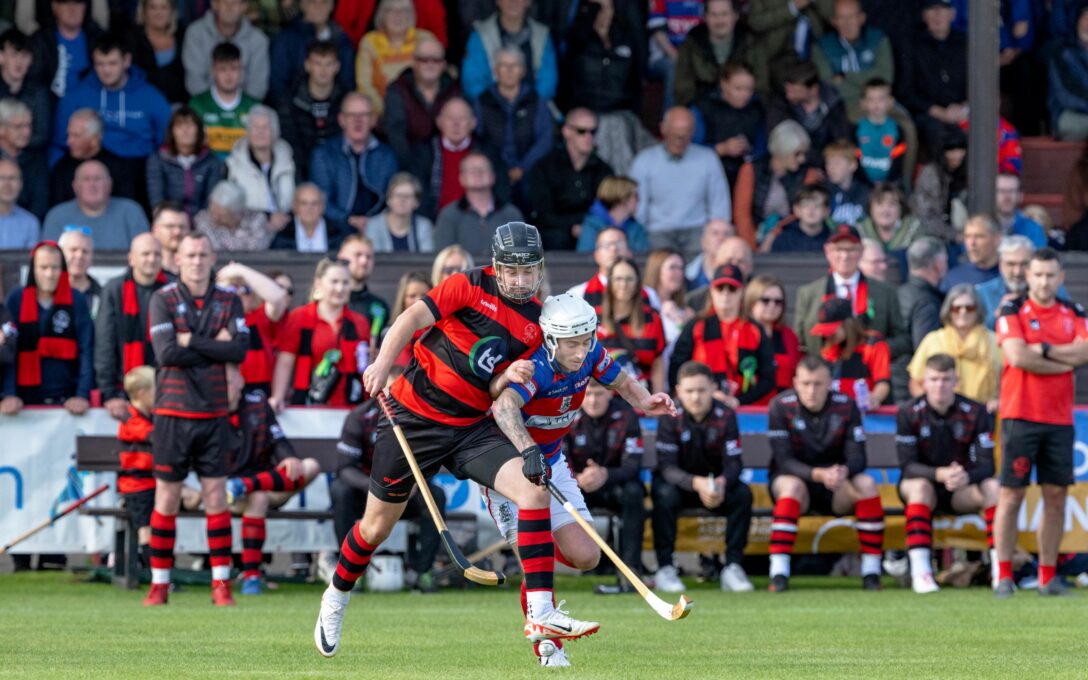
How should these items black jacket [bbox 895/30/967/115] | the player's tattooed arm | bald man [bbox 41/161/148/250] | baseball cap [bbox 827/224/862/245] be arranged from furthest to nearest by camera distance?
1. black jacket [bbox 895/30/967/115]
2. bald man [bbox 41/161/148/250]
3. baseball cap [bbox 827/224/862/245]
4. the player's tattooed arm

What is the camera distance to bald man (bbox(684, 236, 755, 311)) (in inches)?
572

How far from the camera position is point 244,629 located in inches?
402

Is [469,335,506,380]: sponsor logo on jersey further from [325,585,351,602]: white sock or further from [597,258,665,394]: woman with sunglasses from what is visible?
[597,258,665,394]: woman with sunglasses

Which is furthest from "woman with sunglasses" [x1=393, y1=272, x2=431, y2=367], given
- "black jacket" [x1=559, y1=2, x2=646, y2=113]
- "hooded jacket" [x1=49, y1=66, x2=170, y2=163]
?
"black jacket" [x1=559, y1=2, x2=646, y2=113]

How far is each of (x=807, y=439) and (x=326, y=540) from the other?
344 centimetres

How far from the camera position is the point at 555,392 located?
Answer: 29.1 feet

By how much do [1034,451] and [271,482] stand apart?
16.1ft

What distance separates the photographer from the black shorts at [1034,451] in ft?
40.4

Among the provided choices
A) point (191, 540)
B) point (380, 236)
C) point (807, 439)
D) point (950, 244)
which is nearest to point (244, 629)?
point (191, 540)

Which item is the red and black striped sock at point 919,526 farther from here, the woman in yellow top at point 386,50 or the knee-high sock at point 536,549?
the woman in yellow top at point 386,50

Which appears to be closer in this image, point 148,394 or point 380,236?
point 148,394

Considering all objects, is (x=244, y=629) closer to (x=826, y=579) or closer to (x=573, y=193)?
(x=826, y=579)

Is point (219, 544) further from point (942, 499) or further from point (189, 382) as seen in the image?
point (942, 499)

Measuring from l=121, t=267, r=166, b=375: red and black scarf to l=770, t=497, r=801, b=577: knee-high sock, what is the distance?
14.4ft
